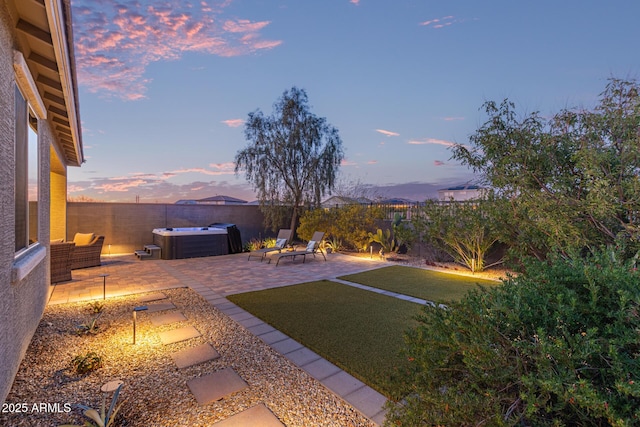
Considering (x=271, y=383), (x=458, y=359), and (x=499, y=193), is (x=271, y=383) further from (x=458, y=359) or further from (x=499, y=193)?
(x=499, y=193)

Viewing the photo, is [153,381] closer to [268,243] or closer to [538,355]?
[538,355]

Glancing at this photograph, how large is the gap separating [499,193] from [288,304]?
12.9 ft

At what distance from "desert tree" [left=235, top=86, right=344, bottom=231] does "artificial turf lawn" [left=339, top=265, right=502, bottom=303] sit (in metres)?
6.13

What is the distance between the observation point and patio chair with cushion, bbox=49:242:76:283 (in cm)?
660

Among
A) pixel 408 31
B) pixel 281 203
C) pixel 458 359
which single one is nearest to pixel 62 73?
pixel 458 359

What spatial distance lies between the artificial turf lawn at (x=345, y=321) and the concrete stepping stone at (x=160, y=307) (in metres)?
1.02

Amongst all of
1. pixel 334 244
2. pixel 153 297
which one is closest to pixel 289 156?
pixel 334 244

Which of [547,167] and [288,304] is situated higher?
[547,167]

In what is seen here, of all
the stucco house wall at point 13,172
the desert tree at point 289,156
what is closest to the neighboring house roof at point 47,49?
the stucco house wall at point 13,172

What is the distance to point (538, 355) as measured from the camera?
135 centimetres

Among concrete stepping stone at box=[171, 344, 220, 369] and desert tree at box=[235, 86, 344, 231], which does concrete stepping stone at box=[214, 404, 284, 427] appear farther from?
desert tree at box=[235, 86, 344, 231]

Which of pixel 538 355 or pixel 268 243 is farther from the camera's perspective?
pixel 268 243

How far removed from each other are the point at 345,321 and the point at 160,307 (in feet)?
10.3

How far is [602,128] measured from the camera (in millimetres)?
3410
